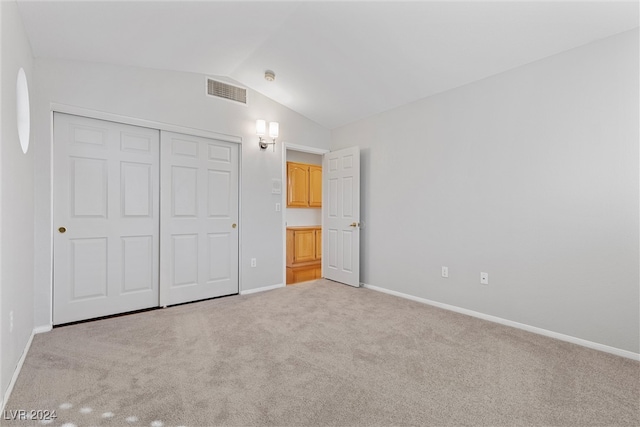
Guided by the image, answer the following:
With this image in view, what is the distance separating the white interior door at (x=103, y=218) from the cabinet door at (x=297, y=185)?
9.32 feet

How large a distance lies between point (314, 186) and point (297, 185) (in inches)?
17.0

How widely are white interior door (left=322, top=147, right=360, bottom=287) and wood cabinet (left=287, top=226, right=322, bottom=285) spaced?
0.93 meters

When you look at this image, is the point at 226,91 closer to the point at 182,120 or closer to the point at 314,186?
the point at 182,120

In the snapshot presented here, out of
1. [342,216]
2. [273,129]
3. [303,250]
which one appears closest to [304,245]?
[303,250]

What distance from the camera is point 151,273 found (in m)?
3.32

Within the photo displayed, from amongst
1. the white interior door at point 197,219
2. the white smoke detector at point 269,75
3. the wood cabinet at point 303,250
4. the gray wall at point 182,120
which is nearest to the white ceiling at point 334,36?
the white smoke detector at point 269,75

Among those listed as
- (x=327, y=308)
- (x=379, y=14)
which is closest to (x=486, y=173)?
(x=379, y=14)

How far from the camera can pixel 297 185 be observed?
5.97m

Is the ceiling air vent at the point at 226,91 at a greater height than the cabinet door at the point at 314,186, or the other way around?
the ceiling air vent at the point at 226,91

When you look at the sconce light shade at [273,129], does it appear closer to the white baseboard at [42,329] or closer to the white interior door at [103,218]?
the white interior door at [103,218]

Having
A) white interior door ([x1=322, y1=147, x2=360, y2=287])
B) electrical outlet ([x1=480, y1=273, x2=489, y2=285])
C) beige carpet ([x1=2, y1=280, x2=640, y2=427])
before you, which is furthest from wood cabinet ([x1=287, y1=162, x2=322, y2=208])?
electrical outlet ([x1=480, y1=273, x2=489, y2=285])

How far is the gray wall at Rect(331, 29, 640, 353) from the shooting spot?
2266 millimetres

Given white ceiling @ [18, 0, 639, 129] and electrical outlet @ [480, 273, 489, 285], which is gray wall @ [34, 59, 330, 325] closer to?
white ceiling @ [18, 0, 639, 129]

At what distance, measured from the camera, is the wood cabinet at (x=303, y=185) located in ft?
19.4
